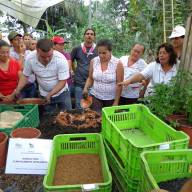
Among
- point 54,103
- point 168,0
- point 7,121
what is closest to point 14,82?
point 54,103

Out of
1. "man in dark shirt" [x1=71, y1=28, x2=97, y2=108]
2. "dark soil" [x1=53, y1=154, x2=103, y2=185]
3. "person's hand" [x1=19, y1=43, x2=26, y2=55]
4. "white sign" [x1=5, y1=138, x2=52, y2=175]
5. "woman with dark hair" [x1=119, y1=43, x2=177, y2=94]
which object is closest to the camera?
"dark soil" [x1=53, y1=154, x2=103, y2=185]

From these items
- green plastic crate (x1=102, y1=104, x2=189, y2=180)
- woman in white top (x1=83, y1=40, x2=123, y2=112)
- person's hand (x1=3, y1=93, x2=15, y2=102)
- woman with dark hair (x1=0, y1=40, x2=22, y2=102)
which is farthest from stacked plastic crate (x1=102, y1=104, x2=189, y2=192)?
woman with dark hair (x1=0, y1=40, x2=22, y2=102)

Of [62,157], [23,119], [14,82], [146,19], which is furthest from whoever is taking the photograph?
[146,19]

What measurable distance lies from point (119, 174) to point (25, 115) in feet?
4.14

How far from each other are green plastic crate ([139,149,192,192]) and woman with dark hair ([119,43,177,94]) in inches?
59.1

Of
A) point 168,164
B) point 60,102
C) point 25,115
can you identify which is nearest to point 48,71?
point 60,102

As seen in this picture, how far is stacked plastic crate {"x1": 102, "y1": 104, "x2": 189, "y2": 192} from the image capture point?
80.0 inches

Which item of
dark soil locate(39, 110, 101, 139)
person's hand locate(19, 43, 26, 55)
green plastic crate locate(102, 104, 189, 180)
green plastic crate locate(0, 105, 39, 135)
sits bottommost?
dark soil locate(39, 110, 101, 139)

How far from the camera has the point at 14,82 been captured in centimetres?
389

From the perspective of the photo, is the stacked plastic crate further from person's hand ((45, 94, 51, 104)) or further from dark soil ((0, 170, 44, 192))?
person's hand ((45, 94, 51, 104))

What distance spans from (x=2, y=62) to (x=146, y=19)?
19.7ft

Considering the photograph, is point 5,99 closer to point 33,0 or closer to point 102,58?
point 102,58

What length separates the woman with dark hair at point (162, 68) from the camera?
3.46 m

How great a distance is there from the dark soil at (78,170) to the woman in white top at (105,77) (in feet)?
4.03
